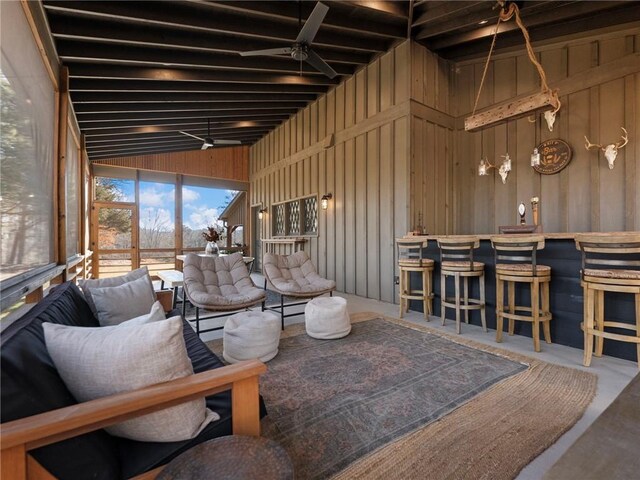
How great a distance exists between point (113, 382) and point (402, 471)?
1.37m

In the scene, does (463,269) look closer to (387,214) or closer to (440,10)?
(387,214)

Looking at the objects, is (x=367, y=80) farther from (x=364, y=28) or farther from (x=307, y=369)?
(x=307, y=369)

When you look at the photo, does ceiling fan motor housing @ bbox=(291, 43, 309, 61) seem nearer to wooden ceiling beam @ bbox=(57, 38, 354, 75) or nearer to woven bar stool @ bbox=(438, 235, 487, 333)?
wooden ceiling beam @ bbox=(57, 38, 354, 75)

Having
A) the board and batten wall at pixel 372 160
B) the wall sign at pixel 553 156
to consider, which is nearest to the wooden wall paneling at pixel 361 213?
the board and batten wall at pixel 372 160

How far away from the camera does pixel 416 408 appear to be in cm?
196

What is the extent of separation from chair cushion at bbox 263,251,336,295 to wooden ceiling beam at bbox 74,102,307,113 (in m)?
3.86

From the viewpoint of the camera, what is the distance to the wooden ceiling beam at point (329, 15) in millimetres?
3891

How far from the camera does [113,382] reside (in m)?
1.05

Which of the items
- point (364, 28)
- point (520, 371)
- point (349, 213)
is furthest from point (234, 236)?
point (520, 371)

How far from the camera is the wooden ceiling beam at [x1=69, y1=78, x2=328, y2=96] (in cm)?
471

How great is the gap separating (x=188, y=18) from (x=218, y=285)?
140 inches

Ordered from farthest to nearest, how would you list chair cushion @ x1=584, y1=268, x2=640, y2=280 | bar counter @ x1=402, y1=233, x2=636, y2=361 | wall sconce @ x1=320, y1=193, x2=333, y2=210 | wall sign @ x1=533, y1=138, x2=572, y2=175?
wall sconce @ x1=320, y1=193, x2=333, y2=210
wall sign @ x1=533, y1=138, x2=572, y2=175
bar counter @ x1=402, y1=233, x2=636, y2=361
chair cushion @ x1=584, y1=268, x2=640, y2=280

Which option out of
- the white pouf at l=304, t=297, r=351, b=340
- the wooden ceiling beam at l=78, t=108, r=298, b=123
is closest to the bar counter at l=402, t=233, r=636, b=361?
the white pouf at l=304, t=297, r=351, b=340

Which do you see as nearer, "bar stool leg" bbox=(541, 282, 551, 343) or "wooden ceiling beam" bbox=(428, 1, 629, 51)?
"bar stool leg" bbox=(541, 282, 551, 343)
